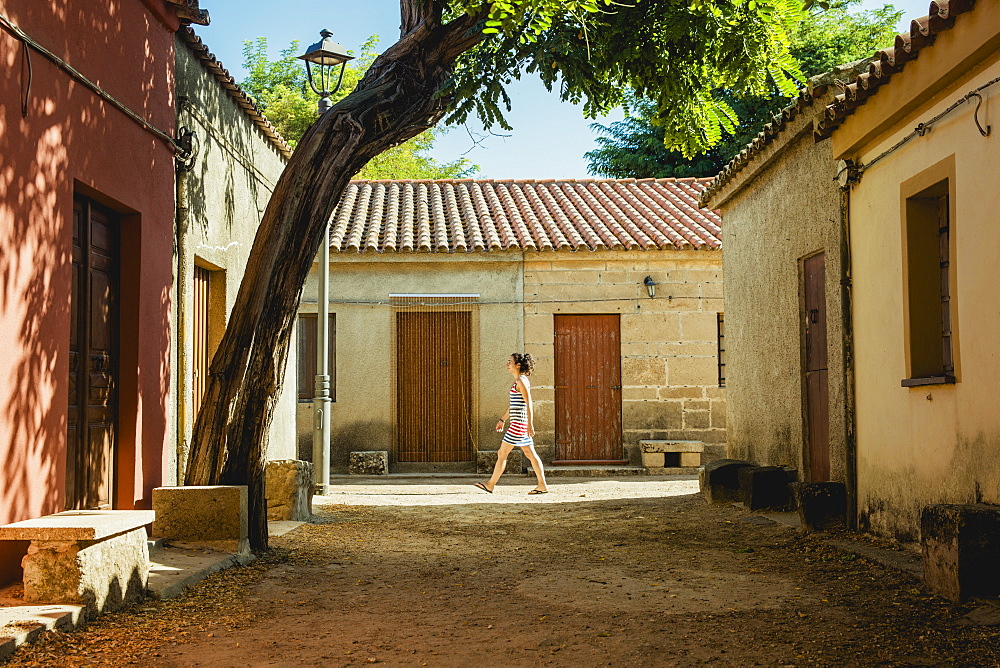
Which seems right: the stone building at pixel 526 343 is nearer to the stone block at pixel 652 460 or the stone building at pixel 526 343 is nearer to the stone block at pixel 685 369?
the stone block at pixel 685 369

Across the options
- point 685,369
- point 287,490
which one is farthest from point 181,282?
point 685,369

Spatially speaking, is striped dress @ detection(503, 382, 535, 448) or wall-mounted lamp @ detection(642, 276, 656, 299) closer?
striped dress @ detection(503, 382, 535, 448)

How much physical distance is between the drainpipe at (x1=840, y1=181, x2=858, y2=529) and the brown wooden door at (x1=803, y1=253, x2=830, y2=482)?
0.63 m

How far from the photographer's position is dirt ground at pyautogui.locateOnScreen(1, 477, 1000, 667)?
4.39 meters

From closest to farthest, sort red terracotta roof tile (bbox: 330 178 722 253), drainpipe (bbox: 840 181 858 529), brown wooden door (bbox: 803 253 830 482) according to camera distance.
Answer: drainpipe (bbox: 840 181 858 529) < brown wooden door (bbox: 803 253 830 482) < red terracotta roof tile (bbox: 330 178 722 253)

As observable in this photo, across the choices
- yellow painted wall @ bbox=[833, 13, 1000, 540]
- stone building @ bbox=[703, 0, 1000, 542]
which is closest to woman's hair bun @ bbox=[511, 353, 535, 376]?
stone building @ bbox=[703, 0, 1000, 542]

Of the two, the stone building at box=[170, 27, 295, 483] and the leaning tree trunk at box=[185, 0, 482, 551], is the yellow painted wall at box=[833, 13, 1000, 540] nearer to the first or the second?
the leaning tree trunk at box=[185, 0, 482, 551]

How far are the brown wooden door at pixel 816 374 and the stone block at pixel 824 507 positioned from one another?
2.62 feet

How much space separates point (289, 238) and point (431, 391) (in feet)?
30.2

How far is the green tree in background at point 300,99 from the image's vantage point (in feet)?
86.3

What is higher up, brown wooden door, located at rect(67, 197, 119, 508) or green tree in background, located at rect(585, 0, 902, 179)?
green tree in background, located at rect(585, 0, 902, 179)

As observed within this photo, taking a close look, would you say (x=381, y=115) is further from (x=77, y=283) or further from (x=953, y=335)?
(x=953, y=335)

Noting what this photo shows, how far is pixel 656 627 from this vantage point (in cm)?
495

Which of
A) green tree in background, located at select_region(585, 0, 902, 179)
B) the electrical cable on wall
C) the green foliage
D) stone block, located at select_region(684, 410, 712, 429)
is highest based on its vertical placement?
green tree in background, located at select_region(585, 0, 902, 179)
